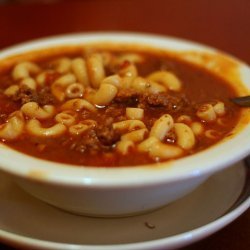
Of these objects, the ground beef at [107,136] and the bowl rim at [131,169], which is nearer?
the bowl rim at [131,169]

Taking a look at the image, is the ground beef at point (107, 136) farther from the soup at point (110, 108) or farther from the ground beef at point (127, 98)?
the ground beef at point (127, 98)

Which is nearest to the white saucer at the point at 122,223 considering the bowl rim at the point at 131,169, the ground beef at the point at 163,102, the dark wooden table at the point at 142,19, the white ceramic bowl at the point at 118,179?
the white ceramic bowl at the point at 118,179

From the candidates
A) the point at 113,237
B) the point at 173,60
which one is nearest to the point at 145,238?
the point at 113,237

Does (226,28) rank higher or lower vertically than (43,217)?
higher

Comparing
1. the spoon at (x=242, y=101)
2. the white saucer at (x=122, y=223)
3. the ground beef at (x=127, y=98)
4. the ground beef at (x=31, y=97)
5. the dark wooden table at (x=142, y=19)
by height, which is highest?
the spoon at (x=242, y=101)

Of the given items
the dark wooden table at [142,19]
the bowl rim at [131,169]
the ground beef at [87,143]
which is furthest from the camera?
the dark wooden table at [142,19]

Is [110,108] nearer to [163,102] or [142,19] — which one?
[163,102]

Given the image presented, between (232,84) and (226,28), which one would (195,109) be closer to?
(232,84)

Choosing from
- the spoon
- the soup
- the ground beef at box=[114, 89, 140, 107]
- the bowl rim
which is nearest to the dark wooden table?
the soup
